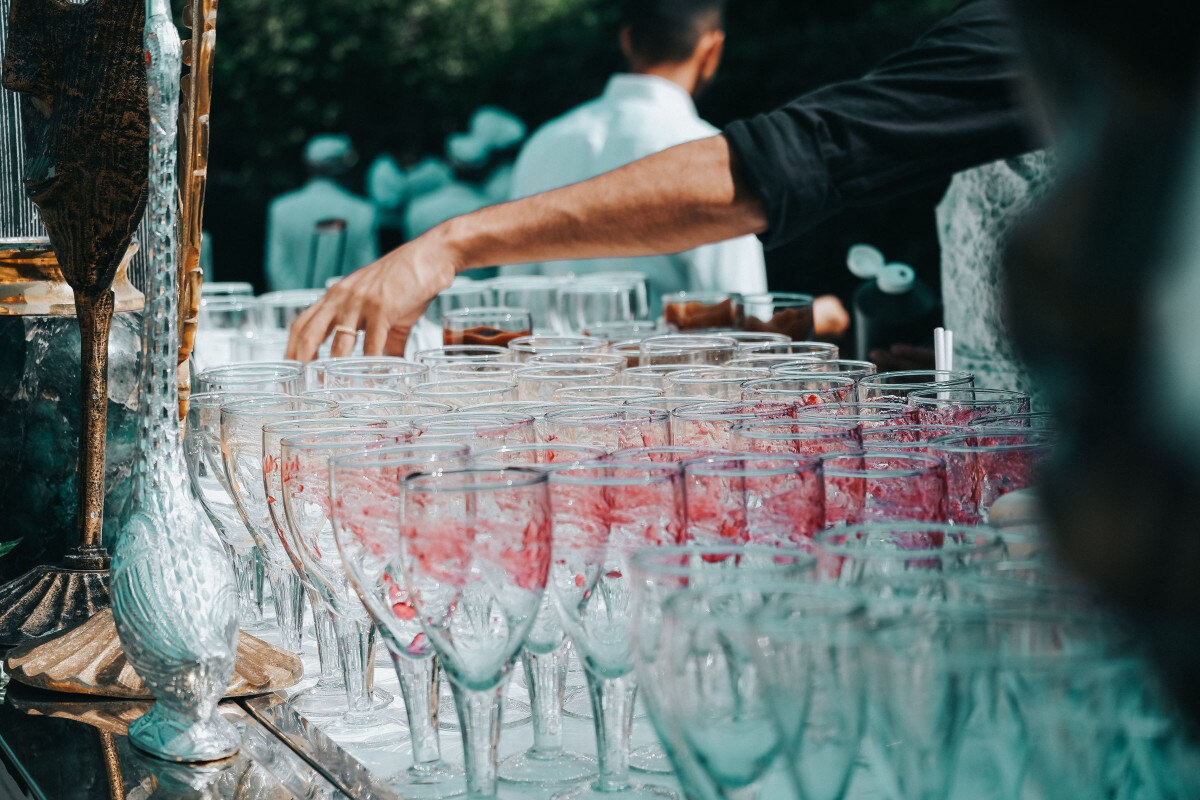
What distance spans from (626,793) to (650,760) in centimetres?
8

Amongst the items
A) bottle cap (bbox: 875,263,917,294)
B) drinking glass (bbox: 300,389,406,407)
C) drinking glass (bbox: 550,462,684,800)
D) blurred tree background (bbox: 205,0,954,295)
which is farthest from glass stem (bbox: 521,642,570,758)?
blurred tree background (bbox: 205,0,954,295)

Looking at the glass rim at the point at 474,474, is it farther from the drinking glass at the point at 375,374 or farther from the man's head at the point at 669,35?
the man's head at the point at 669,35

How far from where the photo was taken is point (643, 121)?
4098 millimetres

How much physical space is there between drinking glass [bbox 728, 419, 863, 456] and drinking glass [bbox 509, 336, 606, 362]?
717mm

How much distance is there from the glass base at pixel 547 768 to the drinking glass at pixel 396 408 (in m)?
0.38

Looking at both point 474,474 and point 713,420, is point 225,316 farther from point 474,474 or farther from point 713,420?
point 474,474

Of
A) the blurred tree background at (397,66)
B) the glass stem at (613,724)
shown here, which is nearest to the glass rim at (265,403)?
the glass stem at (613,724)

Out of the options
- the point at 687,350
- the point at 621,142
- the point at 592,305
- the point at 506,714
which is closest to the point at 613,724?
the point at 506,714

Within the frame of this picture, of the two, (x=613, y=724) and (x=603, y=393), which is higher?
(x=603, y=393)

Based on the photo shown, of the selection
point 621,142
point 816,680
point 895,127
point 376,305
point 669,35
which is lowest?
point 816,680

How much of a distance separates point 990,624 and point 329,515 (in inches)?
22.0

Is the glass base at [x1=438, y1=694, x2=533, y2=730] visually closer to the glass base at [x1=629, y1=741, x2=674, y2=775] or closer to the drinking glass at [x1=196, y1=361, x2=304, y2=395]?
the glass base at [x1=629, y1=741, x2=674, y2=775]

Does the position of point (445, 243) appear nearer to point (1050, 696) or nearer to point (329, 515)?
point (329, 515)

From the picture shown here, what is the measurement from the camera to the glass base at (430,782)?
956mm
